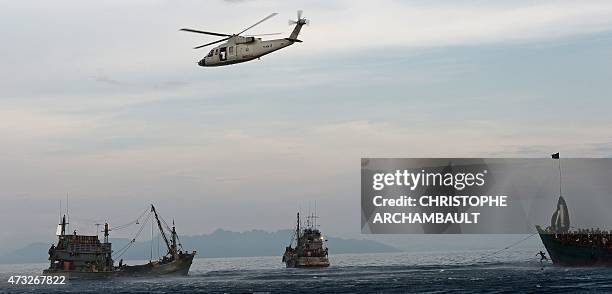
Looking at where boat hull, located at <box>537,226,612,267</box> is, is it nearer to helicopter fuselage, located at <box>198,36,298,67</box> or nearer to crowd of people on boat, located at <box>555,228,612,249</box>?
crowd of people on boat, located at <box>555,228,612,249</box>

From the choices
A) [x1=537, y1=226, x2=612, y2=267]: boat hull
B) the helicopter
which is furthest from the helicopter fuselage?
[x1=537, y1=226, x2=612, y2=267]: boat hull

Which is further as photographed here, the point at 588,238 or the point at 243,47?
the point at 588,238

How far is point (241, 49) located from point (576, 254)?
104910 mm

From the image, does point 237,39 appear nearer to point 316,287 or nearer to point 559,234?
point 316,287

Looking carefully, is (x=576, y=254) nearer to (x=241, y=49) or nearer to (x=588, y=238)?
(x=588, y=238)

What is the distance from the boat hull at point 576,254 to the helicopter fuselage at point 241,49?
100361mm

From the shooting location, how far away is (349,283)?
153 meters

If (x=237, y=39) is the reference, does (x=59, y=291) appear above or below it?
below

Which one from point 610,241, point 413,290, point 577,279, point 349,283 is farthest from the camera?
point 610,241

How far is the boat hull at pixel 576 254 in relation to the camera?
183000mm

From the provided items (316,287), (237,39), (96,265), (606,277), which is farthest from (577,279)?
(96,265)

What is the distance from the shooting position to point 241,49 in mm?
109062

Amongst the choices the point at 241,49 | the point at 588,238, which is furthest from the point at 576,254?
the point at 241,49

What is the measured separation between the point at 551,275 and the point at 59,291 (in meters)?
79.9
